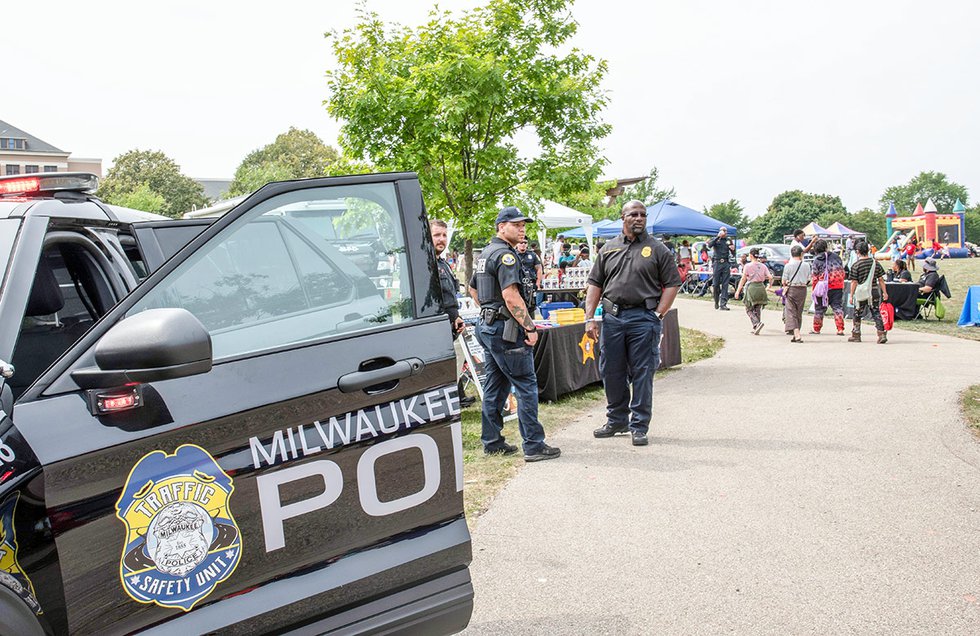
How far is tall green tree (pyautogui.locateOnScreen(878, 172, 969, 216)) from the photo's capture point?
158 metres

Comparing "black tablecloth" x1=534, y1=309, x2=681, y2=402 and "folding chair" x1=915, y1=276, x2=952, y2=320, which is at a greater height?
"black tablecloth" x1=534, y1=309, x2=681, y2=402

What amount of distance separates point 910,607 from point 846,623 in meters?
0.36

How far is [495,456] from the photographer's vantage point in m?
6.66

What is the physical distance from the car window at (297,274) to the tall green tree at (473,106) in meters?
7.32

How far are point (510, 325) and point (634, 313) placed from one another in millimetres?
1233

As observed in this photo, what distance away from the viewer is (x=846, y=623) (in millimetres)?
3498

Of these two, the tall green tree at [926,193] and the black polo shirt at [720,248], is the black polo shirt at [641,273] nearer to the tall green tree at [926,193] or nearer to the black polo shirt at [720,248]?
the black polo shirt at [720,248]

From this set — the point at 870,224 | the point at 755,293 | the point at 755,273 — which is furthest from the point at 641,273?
the point at 870,224

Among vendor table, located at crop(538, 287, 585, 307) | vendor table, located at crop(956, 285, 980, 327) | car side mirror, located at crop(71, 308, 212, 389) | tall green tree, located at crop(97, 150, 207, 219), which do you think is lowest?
vendor table, located at crop(956, 285, 980, 327)

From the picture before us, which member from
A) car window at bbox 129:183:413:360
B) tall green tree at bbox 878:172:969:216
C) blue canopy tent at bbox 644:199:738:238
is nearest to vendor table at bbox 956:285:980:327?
blue canopy tent at bbox 644:199:738:238

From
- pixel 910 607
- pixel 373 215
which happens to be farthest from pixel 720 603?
pixel 373 215

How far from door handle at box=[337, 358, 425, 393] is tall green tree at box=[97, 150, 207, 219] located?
260ft

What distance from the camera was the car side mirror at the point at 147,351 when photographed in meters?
1.94

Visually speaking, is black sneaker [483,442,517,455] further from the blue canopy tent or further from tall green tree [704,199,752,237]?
tall green tree [704,199,752,237]
